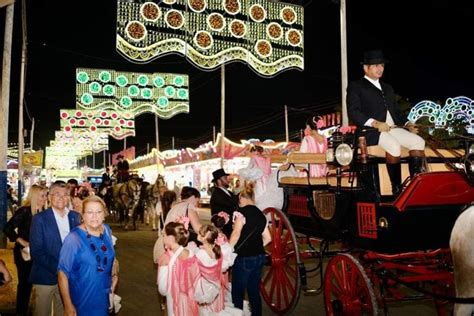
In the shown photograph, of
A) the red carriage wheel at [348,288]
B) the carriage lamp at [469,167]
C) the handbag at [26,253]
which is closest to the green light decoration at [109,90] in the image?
the handbag at [26,253]

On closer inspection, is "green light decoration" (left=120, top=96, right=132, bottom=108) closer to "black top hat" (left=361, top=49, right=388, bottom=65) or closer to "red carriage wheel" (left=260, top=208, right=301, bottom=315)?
"red carriage wheel" (left=260, top=208, right=301, bottom=315)

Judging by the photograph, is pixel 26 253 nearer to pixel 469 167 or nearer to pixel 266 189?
pixel 266 189

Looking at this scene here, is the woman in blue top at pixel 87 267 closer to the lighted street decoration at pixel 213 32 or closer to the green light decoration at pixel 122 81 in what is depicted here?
the lighted street decoration at pixel 213 32

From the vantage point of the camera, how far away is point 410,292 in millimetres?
8625

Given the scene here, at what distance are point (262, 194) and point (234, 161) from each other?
82.4 feet

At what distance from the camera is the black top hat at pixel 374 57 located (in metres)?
5.88

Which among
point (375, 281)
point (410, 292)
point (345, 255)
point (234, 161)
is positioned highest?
point (234, 161)

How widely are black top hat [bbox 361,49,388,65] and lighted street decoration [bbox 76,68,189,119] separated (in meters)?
21.1

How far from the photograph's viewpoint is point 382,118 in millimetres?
5965

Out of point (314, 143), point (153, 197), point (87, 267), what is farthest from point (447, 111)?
point (87, 267)

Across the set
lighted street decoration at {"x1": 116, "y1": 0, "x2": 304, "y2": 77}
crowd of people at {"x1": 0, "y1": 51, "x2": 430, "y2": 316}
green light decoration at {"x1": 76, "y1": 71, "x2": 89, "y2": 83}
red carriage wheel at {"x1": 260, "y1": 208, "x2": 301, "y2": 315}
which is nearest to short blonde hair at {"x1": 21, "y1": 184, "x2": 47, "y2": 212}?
crowd of people at {"x1": 0, "y1": 51, "x2": 430, "y2": 316}

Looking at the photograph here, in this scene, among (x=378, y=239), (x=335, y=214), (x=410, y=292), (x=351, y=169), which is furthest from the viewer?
(x=410, y=292)

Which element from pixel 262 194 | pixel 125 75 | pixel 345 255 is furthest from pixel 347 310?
pixel 125 75

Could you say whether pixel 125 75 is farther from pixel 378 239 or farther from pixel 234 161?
pixel 378 239
